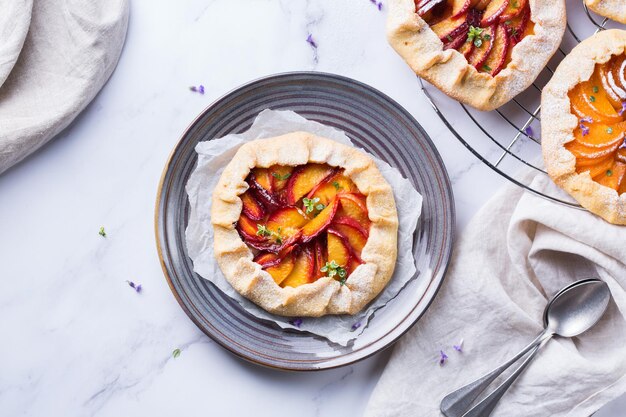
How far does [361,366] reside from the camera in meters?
3.60

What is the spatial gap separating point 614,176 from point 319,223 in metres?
1.44

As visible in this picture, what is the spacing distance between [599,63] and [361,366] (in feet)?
6.19

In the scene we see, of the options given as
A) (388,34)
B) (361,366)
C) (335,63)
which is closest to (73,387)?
(361,366)

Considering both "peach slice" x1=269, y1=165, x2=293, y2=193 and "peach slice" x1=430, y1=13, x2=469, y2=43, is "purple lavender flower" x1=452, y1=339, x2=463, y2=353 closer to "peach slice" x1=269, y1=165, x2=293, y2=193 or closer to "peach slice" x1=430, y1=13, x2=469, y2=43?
"peach slice" x1=269, y1=165, x2=293, y2=193

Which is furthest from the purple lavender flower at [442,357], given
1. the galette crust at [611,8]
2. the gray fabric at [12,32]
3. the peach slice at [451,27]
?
the gray fabric at [12,32]

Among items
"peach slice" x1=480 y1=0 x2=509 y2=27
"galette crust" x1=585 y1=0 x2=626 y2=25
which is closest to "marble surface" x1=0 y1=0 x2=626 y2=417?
"peach slice" x1=480 y1=0 x2=509 y2=27

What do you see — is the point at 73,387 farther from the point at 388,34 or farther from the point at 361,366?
the point at 388,34

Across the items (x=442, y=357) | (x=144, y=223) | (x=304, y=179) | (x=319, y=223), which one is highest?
(x=304, y=179)

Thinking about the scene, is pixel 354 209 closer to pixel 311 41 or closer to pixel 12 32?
pixel 311 41

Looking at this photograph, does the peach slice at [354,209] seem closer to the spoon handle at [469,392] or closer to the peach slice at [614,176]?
the spoon handle at [469,392]

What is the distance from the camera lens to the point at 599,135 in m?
3.35

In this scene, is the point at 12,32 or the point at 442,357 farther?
the point at 442,357

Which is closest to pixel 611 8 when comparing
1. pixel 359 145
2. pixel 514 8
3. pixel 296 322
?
pixel 514 8

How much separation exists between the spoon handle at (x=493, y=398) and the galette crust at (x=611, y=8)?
1.68m
